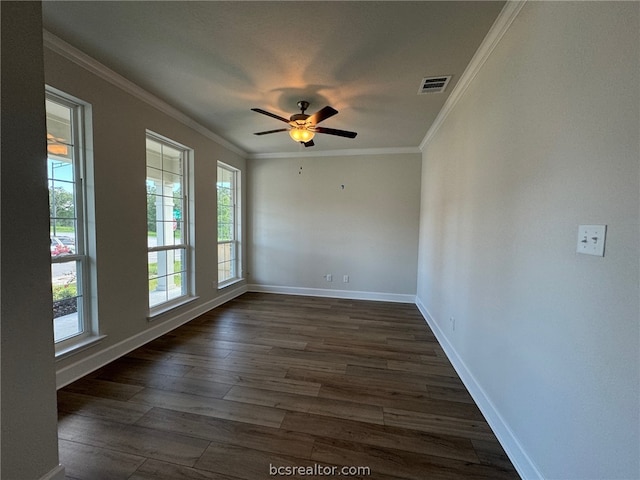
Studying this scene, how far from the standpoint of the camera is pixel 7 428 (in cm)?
105

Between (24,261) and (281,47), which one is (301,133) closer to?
(281,47)

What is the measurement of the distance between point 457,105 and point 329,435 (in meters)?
3.03

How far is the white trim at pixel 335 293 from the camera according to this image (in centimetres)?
460

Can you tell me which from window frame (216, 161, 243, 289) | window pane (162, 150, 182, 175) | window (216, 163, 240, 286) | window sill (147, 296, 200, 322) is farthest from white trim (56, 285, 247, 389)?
window pane (162, 150, 182, 175)

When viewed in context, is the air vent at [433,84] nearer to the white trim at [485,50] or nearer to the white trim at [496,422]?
the white trim at [485,50]

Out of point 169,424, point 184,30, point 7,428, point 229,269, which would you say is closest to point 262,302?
point 229,269

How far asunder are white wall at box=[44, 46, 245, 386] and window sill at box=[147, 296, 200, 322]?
51 millimetres

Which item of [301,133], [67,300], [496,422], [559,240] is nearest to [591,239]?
[559,240]

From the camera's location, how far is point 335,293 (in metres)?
4.80

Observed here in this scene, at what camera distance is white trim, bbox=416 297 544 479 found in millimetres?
1344

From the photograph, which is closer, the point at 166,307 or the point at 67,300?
the point at 67,300

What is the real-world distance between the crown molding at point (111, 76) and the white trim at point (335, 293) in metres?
2.92

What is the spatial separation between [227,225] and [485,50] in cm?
418

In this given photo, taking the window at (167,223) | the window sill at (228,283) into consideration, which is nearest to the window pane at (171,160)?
the window at (167,223)
